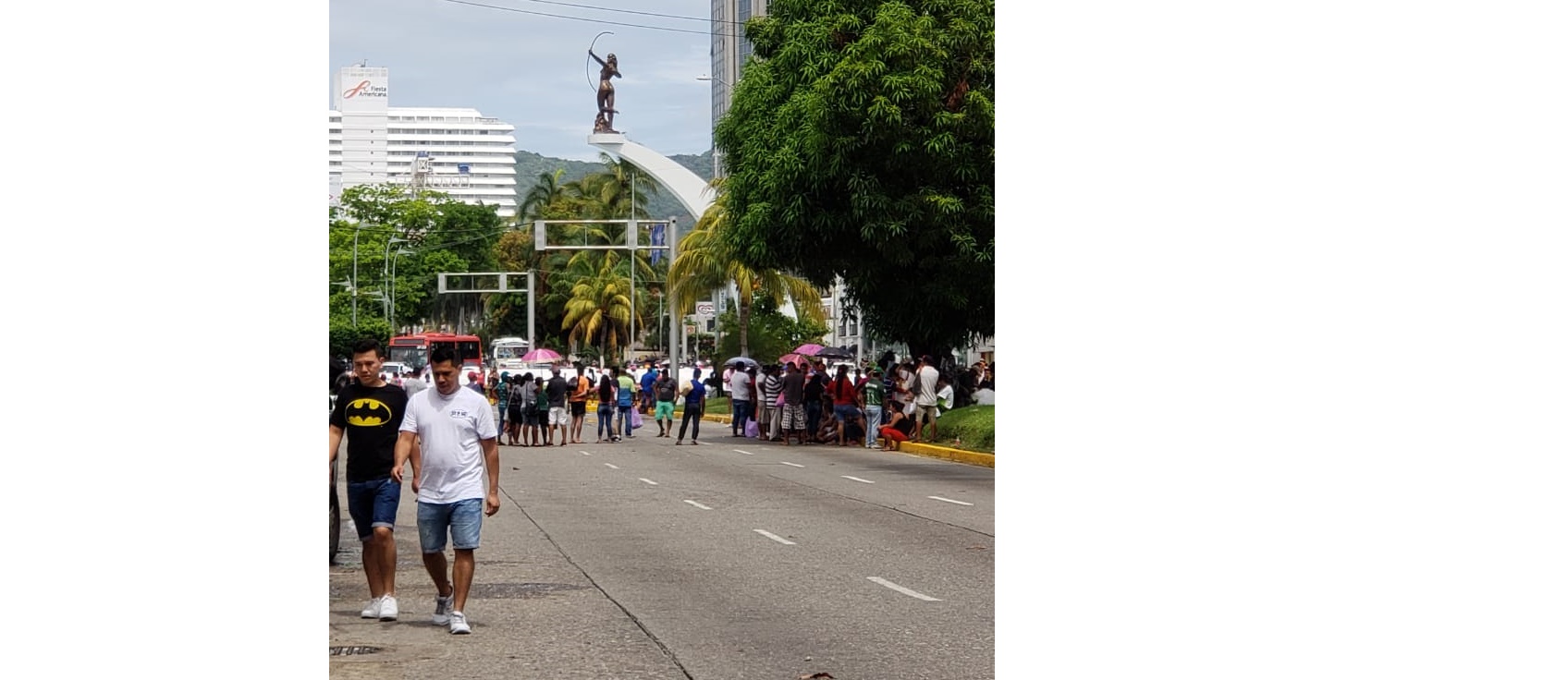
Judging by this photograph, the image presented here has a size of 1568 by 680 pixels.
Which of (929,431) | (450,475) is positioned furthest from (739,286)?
(450,475)

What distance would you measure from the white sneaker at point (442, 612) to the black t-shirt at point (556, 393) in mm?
23406

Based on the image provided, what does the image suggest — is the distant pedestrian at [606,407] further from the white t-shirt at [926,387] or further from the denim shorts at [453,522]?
the denim shorts at [453,522]

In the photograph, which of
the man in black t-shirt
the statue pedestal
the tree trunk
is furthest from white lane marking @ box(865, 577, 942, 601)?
the statue pedestal

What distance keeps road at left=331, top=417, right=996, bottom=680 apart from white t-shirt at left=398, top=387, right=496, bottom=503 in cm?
84

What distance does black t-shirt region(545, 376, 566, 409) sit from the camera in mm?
34031

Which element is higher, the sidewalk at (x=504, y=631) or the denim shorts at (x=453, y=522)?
the denim shorts at (x=453, y=522)

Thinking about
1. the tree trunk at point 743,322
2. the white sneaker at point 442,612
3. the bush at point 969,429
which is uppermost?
the tree trunk at point 743,322

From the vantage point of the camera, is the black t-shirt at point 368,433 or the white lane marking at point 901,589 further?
the white lane marking at point 901,589

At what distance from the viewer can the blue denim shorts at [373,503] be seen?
1066cm

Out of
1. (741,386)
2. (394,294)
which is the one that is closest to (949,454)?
(741,386)

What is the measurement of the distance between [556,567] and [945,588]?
3.21m

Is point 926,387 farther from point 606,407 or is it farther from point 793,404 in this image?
point 606,407

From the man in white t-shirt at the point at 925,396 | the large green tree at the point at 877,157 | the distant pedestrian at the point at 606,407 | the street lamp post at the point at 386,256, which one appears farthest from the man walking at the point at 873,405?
the street lamp post at the point at 386,256

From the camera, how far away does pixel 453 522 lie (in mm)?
10320
